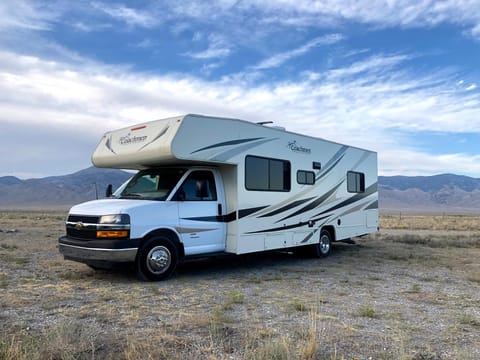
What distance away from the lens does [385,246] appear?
15578 millimetres

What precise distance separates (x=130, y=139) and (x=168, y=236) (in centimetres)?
234

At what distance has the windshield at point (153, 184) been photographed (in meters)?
8.80

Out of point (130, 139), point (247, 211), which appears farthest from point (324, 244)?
point (130, 139)

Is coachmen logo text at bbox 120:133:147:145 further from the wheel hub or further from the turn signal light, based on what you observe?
the wheel hub

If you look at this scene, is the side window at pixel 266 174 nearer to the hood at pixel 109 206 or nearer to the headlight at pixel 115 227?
the hood at pixel 109 206

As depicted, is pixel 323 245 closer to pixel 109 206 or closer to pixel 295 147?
pixel 295 147

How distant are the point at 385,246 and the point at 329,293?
28.3 feet

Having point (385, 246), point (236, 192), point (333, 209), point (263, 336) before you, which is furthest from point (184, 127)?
point (385, 246)

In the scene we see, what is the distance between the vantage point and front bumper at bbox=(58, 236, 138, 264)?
7780 millimetres

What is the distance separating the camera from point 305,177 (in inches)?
455

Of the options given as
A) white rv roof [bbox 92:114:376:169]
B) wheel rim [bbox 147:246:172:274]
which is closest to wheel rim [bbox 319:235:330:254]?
A: white rv roof [bbox 92:114:376:169]

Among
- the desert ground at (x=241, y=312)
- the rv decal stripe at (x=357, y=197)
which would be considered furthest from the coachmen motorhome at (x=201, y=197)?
the desert ground at (x=241, y=312)

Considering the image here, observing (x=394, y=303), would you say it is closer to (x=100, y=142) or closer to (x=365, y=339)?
(x=365, y=339)

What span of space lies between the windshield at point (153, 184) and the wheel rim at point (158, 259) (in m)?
0.95
